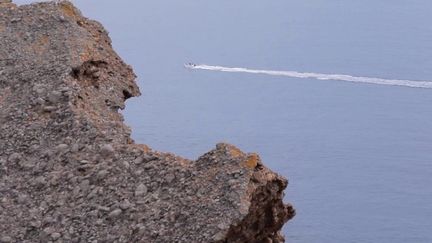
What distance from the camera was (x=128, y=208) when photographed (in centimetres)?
429

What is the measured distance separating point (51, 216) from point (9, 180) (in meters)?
0.32

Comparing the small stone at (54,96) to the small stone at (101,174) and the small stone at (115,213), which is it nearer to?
the small stone at (101,174)

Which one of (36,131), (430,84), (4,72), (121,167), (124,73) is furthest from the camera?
(430,84)

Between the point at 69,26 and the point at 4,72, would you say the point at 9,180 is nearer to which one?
the point at 4,72

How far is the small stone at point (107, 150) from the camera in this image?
14.9 ft

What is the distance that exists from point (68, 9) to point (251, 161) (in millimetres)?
1976

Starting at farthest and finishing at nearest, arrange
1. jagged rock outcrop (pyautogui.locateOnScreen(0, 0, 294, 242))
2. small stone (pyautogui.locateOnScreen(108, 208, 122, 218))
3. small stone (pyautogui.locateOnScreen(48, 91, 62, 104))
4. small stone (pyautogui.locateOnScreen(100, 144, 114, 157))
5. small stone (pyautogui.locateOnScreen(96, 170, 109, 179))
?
1. small stone (pyautogui.locateOnScreen(48, 91, 62, 104))
2. small stone (pyautogui.locateOnScreen(100, 144, 114, 157))
3. small stone (pyautogui.locateOnScreen(96, 170, 109, 179))
4. small stone (pyautogui.locateOnScreen(108, 208, 122, 218))
5. jagged rock outcrop (pyautogui.locateOnScreen(0, 0, 294, 242))

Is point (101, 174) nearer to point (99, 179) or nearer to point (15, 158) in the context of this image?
point (99, 179)

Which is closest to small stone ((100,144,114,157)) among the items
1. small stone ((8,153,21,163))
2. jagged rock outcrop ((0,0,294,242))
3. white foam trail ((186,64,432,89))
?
jagged rock outcrop ((0,0,294,242))

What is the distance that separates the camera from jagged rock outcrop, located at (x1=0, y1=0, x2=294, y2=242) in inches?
164

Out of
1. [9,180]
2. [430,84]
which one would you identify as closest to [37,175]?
[9,180]

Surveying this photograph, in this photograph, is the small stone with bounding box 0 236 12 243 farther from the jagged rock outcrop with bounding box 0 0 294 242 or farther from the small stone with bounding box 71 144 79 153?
the small stone with bounding box 71 144 79 153

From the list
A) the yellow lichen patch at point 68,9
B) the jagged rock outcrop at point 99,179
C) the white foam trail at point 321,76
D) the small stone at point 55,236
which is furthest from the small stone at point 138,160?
the white foam trail at point 321,76

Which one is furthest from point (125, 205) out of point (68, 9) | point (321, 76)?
point (321, 76)
